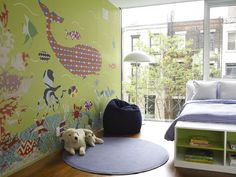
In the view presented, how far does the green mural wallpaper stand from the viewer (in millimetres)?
2135

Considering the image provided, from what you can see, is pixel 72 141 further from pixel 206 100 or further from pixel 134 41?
pixel 134 41

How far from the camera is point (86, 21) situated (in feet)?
11.2

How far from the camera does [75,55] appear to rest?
3.16 m

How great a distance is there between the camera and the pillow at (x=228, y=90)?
3.62 meters

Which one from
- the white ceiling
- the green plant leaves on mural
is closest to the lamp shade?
the white ceiling

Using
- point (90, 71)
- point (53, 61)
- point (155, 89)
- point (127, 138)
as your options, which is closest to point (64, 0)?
point (53, 61)

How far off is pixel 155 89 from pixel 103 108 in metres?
1.49

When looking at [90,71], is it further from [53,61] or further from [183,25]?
[183,25]

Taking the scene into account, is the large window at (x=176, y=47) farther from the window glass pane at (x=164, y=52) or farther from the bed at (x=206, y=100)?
the bed at (x=206, y=100)

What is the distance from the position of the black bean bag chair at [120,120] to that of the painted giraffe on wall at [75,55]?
702 millimetres

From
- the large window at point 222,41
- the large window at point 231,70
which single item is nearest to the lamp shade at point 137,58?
the large window at point 222,41

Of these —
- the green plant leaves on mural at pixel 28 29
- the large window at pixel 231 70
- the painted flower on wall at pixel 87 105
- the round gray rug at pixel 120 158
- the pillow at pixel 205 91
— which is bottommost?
the round gray rug at pixel 120 158

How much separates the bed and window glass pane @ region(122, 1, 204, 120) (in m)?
0.67

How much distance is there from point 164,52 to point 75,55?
2.37 m
